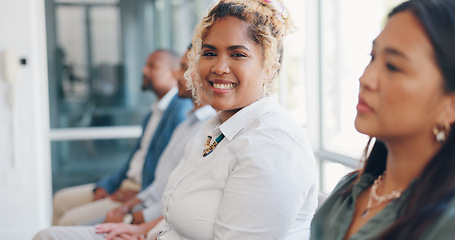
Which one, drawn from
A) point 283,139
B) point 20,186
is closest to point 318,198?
point 283,139

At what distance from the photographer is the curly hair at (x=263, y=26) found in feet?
5.07

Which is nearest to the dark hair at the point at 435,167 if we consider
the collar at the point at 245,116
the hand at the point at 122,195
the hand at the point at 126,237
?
the collar at the point at 245,116

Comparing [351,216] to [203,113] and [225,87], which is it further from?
[203,113]

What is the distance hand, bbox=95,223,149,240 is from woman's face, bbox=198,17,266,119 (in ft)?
2.52

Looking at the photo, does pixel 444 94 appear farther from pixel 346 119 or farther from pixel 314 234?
pixel 346 119

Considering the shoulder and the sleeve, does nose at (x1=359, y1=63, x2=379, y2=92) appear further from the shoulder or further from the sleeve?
the sleeve

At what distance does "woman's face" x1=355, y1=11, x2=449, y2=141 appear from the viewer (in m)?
0.86

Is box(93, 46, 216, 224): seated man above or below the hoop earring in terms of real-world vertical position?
below

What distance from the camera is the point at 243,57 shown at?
5.08 ft

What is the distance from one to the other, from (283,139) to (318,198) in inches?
14.4

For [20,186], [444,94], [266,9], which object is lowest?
[20,186]

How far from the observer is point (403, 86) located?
34.4 inches

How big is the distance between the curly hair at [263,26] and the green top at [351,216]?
55 centimetres

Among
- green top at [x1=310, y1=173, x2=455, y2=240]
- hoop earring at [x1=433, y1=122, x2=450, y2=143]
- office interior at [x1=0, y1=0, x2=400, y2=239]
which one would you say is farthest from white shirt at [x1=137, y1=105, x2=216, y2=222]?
hoop earring at [x1=433, y1=122, x2=450, y2=143]
